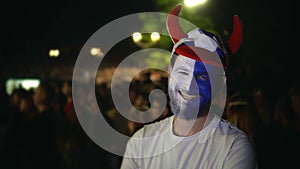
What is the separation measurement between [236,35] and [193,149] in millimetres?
688

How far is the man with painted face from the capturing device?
2457mm

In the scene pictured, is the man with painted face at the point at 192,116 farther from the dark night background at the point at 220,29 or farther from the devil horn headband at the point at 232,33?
the dark night background at the point at 220,29

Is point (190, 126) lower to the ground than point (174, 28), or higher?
lower

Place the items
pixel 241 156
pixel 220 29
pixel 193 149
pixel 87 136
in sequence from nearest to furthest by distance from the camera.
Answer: pixel 241 156 → pixel 193 149 → pixel 87 136 → pixel 220 29

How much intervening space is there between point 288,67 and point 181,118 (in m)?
22.5

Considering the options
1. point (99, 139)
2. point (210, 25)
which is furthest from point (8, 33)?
point (99, 139)

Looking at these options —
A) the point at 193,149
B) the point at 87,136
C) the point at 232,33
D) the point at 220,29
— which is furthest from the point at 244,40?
the point at 193,149

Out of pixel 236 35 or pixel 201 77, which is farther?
pixel 236 35

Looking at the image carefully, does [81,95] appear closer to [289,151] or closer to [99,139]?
[99,139]

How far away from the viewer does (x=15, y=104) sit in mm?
8227

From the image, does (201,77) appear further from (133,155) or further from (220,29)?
(220,29)

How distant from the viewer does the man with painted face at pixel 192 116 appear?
8.06 ft

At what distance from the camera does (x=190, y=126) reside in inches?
101

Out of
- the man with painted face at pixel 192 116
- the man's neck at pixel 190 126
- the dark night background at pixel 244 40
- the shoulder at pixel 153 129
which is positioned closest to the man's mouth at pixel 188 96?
the man with painted face at pixel 192 116
